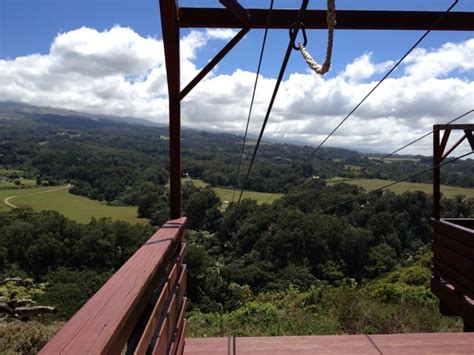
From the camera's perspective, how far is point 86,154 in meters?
69.3

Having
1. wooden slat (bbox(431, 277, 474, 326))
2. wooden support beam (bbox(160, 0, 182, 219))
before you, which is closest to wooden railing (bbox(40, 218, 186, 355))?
wooden support beam (bbox(160, 0, 182, 219))

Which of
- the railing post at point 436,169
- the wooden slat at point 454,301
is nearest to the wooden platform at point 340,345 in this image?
the wooden slat at point 454,301

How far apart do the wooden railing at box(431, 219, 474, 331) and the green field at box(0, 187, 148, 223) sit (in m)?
38.7

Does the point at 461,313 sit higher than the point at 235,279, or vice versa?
the point at 461,313

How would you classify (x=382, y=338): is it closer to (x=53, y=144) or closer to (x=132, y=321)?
(x=132, y=321)

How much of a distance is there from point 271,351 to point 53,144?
86.1m

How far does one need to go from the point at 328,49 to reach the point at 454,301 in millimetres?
2714

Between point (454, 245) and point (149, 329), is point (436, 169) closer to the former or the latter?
point (454, 245)

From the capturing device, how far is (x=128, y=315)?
94cm

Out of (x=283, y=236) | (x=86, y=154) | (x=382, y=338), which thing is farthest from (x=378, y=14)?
(x=86, y=154)

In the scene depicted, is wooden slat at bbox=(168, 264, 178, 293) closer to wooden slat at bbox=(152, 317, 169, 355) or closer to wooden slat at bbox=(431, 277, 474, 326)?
wooden slat at bbox=(152, 317, 169, 355)

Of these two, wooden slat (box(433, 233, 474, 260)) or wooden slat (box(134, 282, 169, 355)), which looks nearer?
wooden slat (box(134, 282, 169, 355))

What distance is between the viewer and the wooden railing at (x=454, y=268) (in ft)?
10.8

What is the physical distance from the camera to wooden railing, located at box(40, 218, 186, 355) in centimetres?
72
